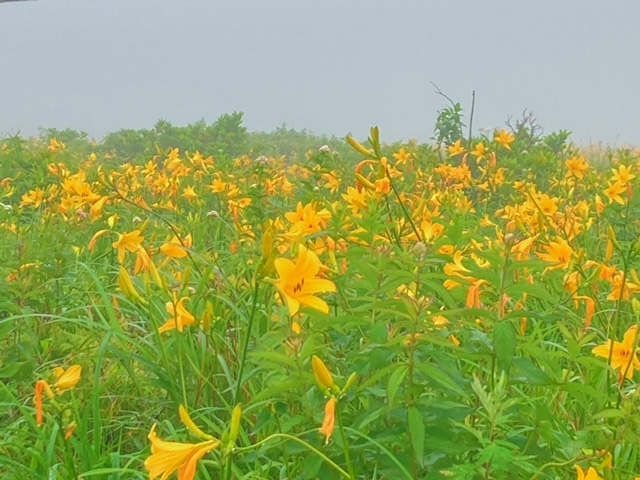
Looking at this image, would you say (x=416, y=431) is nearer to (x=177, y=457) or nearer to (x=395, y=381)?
(x=395, y=381)

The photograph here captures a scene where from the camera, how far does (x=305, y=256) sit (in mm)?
1093

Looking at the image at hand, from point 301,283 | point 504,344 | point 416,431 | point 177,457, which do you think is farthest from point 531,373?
point 177,457

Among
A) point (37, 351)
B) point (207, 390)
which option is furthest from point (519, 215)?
point (37, 351)

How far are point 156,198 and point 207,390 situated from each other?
2296 mm

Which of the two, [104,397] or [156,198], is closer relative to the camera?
[104,397]

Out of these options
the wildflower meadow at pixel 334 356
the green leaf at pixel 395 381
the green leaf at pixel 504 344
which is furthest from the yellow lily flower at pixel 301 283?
the green leaf at pixel 504 344

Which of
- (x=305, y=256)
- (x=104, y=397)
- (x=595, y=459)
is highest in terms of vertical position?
(x=305, y=256)

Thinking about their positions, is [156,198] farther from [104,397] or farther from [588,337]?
[588,337]

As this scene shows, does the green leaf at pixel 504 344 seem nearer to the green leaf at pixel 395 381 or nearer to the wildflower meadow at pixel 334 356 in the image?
the wildflower meadow at pixel 334 356

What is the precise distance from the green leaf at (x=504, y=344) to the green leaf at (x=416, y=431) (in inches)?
5.6

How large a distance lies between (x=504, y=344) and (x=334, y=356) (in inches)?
19.0

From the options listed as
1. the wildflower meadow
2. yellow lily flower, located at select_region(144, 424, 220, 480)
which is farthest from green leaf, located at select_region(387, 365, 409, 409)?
yellow lily flower, located at select_region(144, 424, 220, 480)

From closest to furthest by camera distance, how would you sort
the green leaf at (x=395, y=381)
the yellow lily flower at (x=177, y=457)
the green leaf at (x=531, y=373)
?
the yellow lily flower at (x=177, y=457), the green leaf at (x=395, y=381), the green leaf at (x=531, y=373)

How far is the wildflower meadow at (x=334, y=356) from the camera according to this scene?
1093 mm
